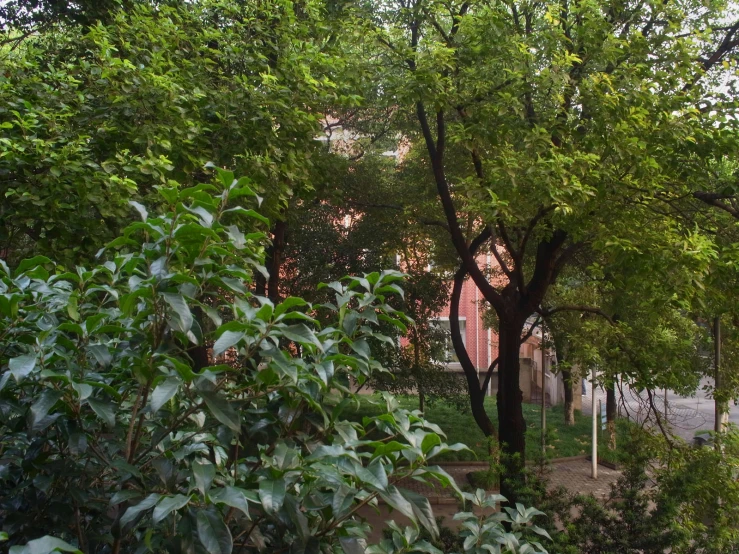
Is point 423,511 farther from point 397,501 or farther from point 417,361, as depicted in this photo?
point 417,361

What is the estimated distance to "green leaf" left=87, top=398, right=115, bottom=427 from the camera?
5.70 feet

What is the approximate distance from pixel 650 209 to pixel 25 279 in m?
6.86

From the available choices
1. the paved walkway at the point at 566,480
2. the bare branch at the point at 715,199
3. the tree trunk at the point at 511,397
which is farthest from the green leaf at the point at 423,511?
the paved walkway at the point at 566,480

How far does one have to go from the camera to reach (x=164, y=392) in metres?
1.65

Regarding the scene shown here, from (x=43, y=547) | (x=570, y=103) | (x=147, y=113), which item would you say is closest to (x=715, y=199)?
(x=570, y=103)

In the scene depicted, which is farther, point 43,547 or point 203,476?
point 203,476

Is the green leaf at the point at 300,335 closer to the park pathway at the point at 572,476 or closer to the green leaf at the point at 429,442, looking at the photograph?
the green leaf at the point at 429,442

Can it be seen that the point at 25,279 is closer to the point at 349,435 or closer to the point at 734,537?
the point at 349,435

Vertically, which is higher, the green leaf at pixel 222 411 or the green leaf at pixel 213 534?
the green leaf at pixel 222 411

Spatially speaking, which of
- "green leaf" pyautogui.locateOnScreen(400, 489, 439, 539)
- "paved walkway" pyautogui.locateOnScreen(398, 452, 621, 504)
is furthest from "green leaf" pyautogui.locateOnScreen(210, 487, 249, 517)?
"paved walkway" pyautogui.locateOnScreen(398, 452, 621, 504)

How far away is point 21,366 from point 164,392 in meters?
0.37

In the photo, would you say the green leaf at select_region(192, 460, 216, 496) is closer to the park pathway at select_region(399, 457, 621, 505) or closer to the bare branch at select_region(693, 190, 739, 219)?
the bare branch at select_region(693, 190, 739, 219)

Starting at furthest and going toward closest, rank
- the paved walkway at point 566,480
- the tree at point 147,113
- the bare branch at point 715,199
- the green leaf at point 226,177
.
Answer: the paved walkway at point 566,480
the bare branch at point 715,199
the tree at point 147,113
the green leaf at point 226,177

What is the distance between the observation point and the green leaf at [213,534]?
5.18 ft
